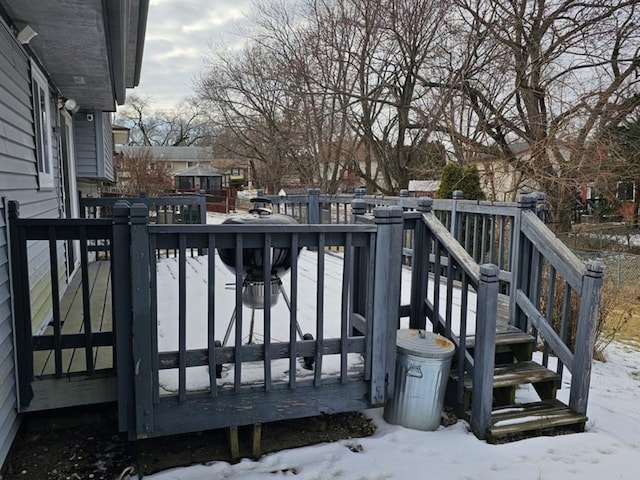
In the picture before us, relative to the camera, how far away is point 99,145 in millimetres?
8258

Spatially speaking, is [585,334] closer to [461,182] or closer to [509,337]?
[509,337]

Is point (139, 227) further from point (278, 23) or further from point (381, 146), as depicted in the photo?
point (278, 23)

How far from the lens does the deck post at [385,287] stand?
279 centimetres

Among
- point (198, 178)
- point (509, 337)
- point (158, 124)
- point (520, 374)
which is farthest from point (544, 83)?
point (158, 124)

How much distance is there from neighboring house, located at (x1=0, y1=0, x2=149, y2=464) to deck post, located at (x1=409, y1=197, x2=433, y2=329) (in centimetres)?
254

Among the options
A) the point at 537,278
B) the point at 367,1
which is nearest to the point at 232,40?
the point at 367,1

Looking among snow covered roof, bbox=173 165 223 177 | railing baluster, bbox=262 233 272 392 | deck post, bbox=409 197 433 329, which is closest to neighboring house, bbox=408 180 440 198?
deck post, bbox=409 197 433 329

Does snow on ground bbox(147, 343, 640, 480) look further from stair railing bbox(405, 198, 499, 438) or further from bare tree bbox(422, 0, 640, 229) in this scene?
bare tree bbox(422, 0, 640, 229)

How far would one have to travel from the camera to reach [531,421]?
299 cm

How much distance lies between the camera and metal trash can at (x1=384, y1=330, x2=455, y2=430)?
2865mm

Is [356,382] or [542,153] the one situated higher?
[542,153]

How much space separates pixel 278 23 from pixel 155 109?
32256 millimetres

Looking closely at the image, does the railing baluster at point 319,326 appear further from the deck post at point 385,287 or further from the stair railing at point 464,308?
the stair railing at point 464,308

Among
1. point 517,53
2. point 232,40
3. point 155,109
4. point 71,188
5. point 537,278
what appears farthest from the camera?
point 155,109
